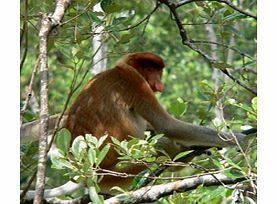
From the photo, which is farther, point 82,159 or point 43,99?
point 82,159

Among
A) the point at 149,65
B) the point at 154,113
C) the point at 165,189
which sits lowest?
the point at 165,189

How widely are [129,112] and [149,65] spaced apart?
0.39m

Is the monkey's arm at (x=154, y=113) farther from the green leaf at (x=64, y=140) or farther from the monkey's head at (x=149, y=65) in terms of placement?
the green leaf at (x=64, y=140)

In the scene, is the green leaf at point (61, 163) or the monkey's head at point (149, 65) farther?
the monkey's head at point (149, 65)

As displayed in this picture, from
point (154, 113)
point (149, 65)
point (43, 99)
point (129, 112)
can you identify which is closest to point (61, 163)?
point (43, 99)

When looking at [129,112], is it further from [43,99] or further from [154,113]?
[43,99]

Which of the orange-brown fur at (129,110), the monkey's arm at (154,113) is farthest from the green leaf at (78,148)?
the monkey's arm at (154,113)

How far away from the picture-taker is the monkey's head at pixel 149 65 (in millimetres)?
4152

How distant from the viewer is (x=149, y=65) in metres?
4.17

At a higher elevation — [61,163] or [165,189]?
[61,163]

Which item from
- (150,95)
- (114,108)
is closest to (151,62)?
(150,95)

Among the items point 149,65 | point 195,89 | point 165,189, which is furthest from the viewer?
point 149,65

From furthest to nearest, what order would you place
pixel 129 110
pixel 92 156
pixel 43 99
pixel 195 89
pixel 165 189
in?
pixel 129 110 < pixel 195 89 < pixel 165 189 < pixel 92 156 < pixel 43 99
